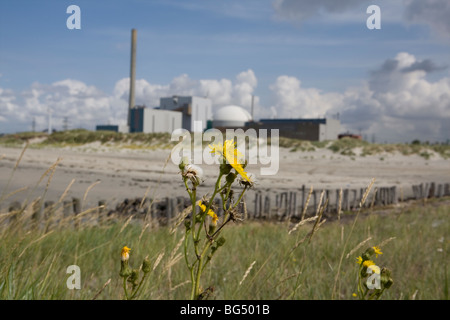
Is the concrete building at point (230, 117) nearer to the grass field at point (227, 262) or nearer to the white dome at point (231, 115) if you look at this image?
the white dome at point (231, 115)

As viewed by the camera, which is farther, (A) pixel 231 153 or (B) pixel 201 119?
(B) pixel 201 119

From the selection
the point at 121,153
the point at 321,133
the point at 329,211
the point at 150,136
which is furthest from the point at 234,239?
the point at 321,133

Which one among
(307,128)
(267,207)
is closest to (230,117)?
(307,128)

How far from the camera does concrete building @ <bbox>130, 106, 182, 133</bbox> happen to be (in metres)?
54.7

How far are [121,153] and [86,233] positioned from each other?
Result: 2651 cm

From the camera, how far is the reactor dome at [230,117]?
58125 millimetres

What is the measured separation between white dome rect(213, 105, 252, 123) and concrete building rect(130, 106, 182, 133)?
20.0 feet

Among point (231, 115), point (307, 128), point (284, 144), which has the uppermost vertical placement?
point (231, 115)

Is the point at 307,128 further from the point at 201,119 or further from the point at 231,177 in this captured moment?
the point at 231,177

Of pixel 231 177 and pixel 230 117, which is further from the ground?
pixel 230 117

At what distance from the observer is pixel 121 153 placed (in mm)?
30078

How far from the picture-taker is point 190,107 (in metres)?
60.1

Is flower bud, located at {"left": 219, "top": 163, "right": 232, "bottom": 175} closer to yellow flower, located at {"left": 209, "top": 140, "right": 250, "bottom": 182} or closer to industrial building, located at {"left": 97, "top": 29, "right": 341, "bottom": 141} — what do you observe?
yellow flower, located at {"left": 209, "top": 140, "right": 250, "bottom": 182}

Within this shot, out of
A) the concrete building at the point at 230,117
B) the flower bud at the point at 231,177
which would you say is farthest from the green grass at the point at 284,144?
the flower bud at the point at 231,177
